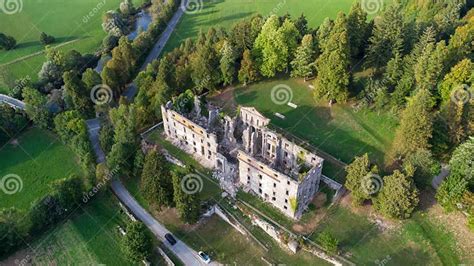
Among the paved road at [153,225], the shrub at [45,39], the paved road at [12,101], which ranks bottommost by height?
the paved road at [153,225]

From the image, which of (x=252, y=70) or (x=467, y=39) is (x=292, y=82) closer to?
(x=252, y=70)

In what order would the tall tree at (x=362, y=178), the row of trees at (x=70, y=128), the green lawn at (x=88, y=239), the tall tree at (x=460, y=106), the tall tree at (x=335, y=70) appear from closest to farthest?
1. the tall tree at (x=362, y=178)
2. the green lawn at (x=88, y=239)
3. the row of trees at (x=70, y=128)
4. the tall tree at (x=460, y=106)
5. the tall tree at (x=335, y=70)

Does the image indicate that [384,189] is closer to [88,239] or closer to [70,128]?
[88,239]

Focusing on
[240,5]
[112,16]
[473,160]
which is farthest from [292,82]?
[112,16]

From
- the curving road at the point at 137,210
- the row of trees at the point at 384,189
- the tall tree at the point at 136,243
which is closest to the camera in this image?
the tall tree at the point at 136,243

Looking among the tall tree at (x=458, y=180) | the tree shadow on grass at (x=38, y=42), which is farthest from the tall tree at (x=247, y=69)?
the tree shadow on grass at (x=38, y=42)

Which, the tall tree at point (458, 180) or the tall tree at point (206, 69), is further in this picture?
the tall tree at point (206, 69)

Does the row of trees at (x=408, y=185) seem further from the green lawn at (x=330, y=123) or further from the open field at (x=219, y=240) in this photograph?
the open field at (x=219, y=240)
